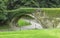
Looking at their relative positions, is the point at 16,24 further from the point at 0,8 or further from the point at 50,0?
the point at 50,0

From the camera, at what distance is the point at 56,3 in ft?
141

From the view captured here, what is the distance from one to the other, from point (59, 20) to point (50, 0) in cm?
1528

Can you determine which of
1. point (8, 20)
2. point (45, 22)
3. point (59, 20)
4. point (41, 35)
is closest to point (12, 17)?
point (8, 20)

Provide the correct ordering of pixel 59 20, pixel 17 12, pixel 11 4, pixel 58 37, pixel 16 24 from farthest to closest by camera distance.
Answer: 1. pixel 11 4
2. pixel 16 24
3. pixel 17 12
4. pixel 59 20
5. pixel 58 37

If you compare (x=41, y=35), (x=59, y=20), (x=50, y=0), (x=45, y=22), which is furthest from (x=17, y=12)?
(x=41, y=35)

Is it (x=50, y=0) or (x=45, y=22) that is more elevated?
(x=50, y=0)

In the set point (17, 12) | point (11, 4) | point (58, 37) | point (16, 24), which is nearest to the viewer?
point (58, 37)

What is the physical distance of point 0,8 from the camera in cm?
3491

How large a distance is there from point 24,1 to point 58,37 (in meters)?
31.2

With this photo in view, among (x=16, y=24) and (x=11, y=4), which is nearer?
(x=16, y=24)

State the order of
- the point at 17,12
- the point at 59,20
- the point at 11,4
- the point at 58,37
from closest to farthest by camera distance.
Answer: the point at 58,37
the point at 59,20
the point at 17,12
the point at 11,4

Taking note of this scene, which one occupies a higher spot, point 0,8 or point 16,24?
point 0,8

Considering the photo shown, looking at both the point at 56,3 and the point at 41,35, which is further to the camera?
the point at 56,3

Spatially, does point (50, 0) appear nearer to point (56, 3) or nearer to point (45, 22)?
point (56, 3)
